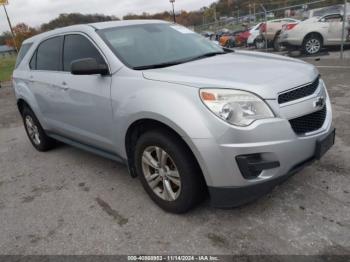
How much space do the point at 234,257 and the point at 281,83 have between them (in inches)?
52.6

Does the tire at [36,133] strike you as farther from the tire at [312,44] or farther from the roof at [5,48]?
Result: the roof at [5,48]

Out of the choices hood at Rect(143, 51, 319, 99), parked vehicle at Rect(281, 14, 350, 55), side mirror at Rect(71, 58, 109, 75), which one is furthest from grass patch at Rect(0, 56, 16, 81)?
hood at Rect(143, 51, 319, 99)

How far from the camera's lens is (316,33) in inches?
485

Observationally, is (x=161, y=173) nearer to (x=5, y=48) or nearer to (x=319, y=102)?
(x=319, y=102)

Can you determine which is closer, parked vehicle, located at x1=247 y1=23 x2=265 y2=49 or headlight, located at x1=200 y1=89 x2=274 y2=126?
headlight, located at x1=200 y1=89 x2=274 y2=126

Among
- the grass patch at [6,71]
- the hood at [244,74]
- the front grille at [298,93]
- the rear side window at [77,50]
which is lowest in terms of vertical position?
the grass patch at [6,71]

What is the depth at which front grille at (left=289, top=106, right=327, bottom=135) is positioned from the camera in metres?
2.62

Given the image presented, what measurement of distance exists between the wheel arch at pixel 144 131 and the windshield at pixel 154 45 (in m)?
0.57

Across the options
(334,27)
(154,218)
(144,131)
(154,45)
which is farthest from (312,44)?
(154,218)

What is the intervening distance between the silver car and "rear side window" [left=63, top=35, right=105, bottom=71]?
0.01 m

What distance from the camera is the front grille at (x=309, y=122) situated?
2.62m

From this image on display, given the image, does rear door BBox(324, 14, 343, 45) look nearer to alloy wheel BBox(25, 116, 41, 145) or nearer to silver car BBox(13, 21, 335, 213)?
silver car BBox(13, 21, 335, 213)

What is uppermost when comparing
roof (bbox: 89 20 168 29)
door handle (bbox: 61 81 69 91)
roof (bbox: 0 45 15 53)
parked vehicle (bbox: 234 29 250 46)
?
roof (bbox: 89 20 168 29)

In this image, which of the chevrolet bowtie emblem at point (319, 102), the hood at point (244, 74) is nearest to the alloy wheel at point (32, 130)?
the hood at point (244, 74)
